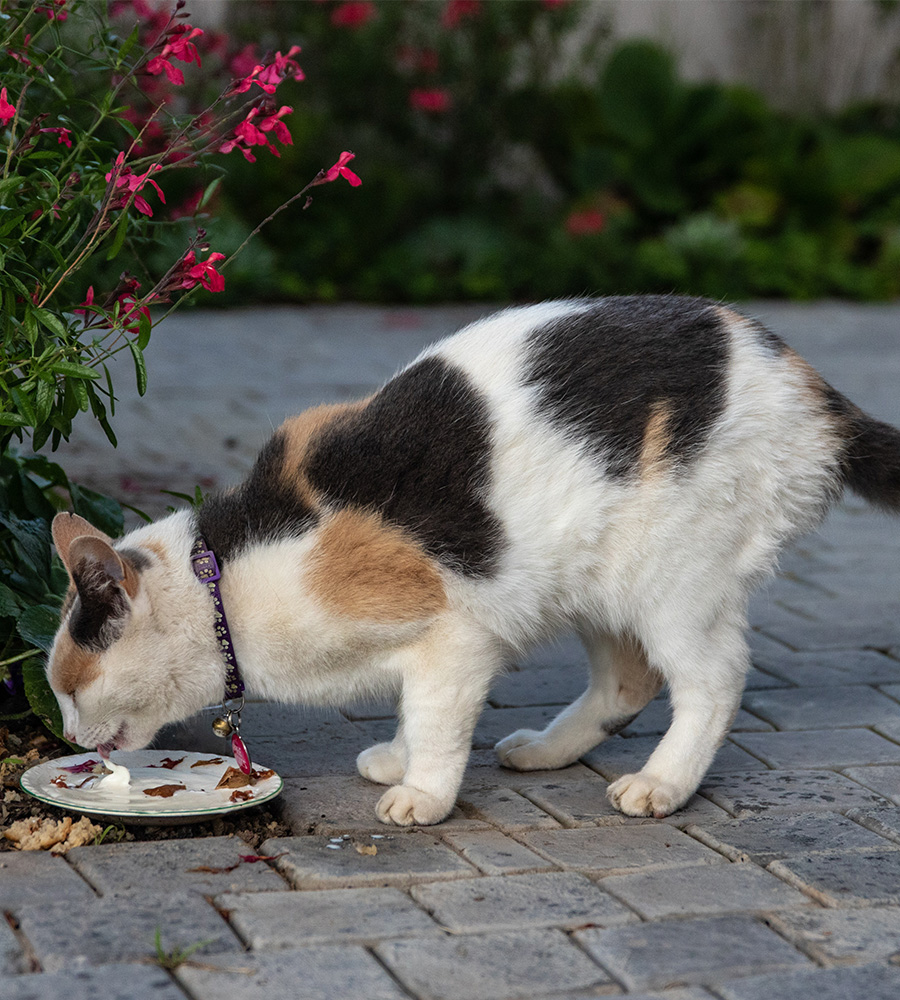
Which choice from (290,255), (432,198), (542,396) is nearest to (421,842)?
(542,396)

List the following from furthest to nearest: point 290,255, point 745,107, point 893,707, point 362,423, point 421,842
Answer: point 745,107, point 290,255, point 893,707, point 362,423, point 421,842

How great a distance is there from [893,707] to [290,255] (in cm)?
781

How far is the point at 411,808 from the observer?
125 inches

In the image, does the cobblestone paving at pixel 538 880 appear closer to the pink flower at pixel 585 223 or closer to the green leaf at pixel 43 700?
the green leaf at pixel 43 700

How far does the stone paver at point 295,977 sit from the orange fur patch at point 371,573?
2.84 feet

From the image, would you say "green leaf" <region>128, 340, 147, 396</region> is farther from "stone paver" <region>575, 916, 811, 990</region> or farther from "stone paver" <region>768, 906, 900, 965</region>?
"stone paver" <region>768, 906, 900, 965</region>

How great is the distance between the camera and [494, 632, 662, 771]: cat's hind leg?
A: 3.64m

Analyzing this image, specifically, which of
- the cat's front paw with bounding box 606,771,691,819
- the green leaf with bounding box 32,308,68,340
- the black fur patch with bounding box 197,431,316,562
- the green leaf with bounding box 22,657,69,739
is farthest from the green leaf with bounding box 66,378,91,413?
the cat's front paw with bounding box 606,771,691,819

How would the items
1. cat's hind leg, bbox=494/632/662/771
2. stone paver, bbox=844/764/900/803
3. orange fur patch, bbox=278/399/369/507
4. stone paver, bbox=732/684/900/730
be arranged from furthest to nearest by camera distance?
stone paver, bbox=732/684/900/730
cat's hind leg, bbox=494/632/662/771
stone paver, bbox=844/764/900/803
orange fur patch, bbox=278/399/369/507

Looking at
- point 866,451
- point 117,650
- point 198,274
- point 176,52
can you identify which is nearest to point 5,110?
point 176,52

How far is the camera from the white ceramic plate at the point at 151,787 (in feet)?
9.99

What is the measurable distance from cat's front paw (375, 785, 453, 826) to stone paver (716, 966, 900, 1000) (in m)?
0.95

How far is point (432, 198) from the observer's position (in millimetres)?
11680

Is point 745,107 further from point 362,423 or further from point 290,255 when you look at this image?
point 362,423
